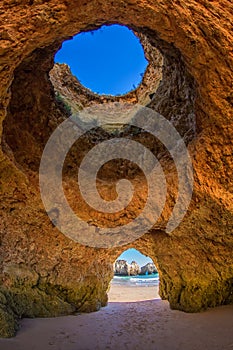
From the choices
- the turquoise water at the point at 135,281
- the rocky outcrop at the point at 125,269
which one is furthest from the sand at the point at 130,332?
the rocky outcrop at the point at 125,269

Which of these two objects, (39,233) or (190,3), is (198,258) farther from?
(190,3)

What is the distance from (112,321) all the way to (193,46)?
541 centimetres

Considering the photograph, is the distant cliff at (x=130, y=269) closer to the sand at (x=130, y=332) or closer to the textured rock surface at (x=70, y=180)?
the textured rock surface at (x=70, y=180)

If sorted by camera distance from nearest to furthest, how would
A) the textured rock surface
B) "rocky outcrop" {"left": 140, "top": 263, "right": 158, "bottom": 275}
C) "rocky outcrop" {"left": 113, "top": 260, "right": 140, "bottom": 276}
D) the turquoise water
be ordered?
the textured rock surface
the turquoise water
"rocky outcrop" {"left": 113, "top": 260, "right": 140, "bottom": 276}
"rocky outcrop" {"left": 140, "top": 263, "right": 158, "bottom": 275}

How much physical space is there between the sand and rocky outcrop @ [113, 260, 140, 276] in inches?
1088

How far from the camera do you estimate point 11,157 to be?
14.1 feet

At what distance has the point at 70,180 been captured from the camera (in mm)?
5367

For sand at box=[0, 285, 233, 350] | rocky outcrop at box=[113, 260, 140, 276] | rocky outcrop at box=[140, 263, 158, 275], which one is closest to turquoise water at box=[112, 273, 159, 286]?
rocky outcrop at box=[140, 263, 158, 275]

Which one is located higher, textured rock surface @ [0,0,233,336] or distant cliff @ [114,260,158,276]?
textured rock surface @ [0,0,233,336]

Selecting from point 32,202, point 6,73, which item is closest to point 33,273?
point 32,202

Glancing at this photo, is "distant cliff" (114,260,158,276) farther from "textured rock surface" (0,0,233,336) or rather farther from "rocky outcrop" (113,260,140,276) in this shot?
"textured rock surface" (0,0,233,336)

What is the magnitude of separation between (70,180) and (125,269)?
29.5m

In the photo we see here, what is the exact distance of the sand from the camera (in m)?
4.26

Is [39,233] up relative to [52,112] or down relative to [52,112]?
down
